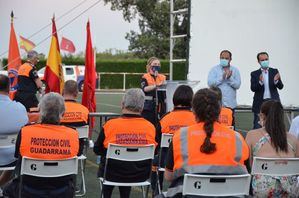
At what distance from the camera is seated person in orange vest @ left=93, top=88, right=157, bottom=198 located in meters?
5.79

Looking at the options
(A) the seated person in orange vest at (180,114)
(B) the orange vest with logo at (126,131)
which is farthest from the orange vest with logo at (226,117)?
(B) the orange vest with logo at (126,131)

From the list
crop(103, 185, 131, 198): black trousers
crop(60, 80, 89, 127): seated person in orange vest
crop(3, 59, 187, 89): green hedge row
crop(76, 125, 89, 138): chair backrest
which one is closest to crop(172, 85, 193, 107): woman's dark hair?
crop(103, 185, 131, 198): black trousers

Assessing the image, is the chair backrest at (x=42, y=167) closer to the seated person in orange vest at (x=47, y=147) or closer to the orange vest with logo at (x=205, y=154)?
the seated person in orange vest at (x=47, y=147)

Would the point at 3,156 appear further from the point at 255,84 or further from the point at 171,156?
the point at 255,84

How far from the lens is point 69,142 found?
5043 mm

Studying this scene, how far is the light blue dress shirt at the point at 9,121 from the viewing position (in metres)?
6.31

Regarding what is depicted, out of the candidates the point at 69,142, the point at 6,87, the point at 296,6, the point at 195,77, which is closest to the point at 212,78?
the point at 195,77

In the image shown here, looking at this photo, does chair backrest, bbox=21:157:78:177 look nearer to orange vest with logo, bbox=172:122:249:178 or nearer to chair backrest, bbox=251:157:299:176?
orange vest with logo, bbox=172:122:249:178

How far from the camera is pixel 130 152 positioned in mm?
5727

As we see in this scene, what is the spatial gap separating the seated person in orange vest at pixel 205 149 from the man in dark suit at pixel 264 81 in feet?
17.8

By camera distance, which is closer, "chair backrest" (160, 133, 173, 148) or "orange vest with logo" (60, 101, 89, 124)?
"chair backrest" (160, 133, 173, 148)

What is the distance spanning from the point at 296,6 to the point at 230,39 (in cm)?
135

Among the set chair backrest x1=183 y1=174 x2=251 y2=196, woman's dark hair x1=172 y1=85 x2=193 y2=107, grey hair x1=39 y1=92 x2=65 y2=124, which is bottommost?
chair backrest x1=183 y1=174 x2=251 y2=196

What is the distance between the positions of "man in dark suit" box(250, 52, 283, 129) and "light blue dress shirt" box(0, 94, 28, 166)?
448cm
